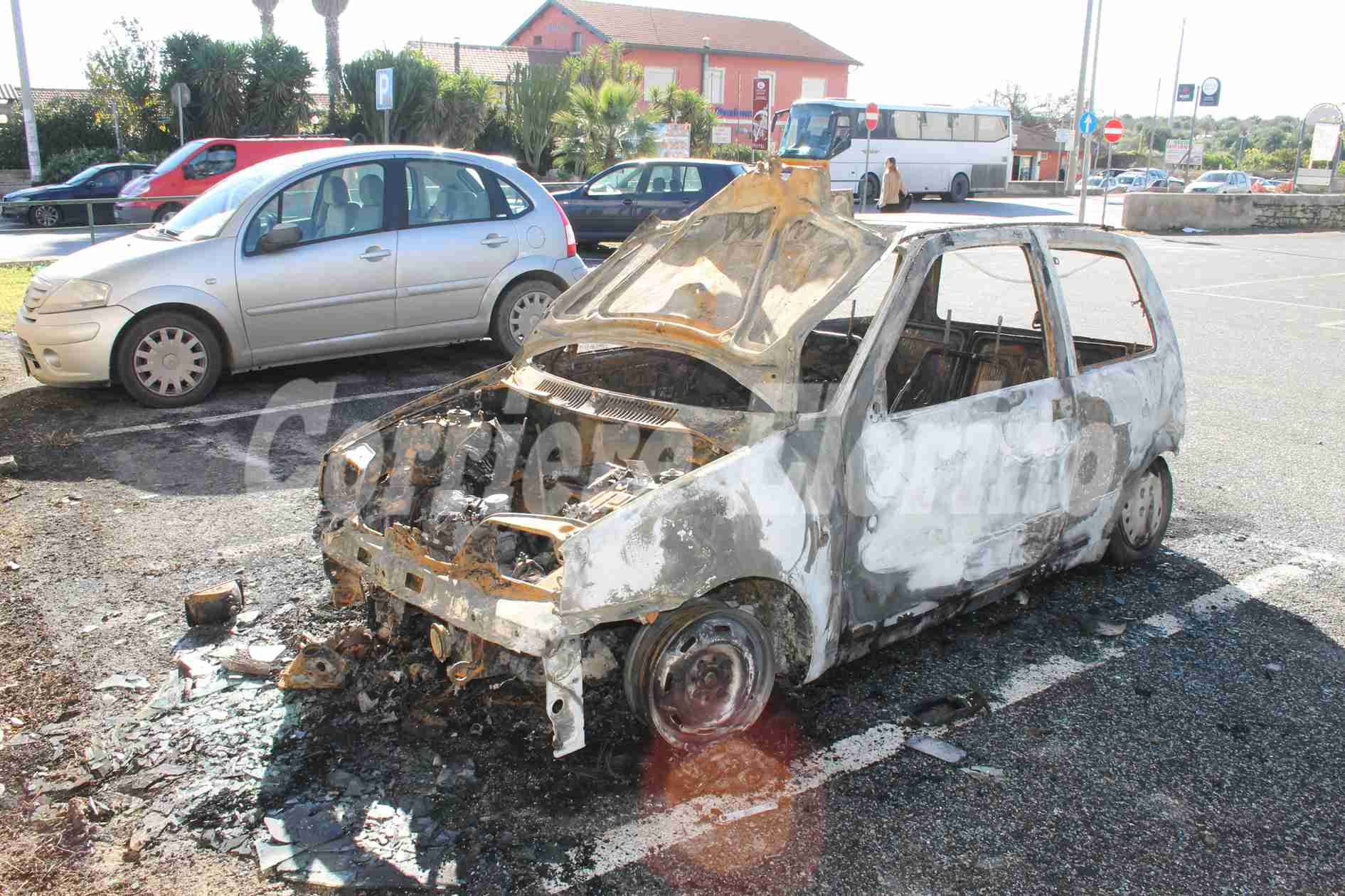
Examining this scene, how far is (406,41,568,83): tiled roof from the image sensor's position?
55.1 m

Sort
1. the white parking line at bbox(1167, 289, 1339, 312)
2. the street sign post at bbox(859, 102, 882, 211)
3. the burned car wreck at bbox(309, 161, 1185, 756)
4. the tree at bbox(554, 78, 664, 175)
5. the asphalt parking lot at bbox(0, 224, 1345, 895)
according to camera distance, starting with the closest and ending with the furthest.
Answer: the asphalt parking lot at bbox(0, 224, 1345, 895), the burned car wreck at bbox(309, 161, 1185, 756), the white parking line at bbox(1167, 289, 1339, 312), the street sign post at bbox(859, 102, 882, 211), the tree at bbox(554, 78, 664, 175)

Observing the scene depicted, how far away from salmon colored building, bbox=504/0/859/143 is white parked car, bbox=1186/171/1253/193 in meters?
20.4

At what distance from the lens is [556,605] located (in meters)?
2.85

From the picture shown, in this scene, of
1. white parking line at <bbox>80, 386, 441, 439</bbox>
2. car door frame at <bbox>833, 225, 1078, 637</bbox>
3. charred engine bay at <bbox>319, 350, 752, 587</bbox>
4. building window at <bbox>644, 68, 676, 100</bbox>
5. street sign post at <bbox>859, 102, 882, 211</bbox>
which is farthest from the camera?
building window at <bbox>644, 68, 676, 100</bbox>

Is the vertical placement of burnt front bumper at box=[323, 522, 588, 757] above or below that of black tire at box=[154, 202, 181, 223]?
below

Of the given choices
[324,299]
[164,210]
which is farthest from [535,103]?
[324,299]

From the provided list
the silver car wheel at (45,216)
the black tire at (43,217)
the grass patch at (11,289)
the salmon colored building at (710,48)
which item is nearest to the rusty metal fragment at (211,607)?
the grass patch at (11,289)

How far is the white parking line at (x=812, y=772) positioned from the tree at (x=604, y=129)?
29.3 meters

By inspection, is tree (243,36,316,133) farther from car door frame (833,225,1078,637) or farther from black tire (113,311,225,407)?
car door frame (833,225,1078,637)

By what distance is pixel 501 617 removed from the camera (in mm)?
2924

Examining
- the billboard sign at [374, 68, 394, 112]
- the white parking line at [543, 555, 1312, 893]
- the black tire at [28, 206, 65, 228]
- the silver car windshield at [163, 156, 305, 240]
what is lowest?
the white parking line at [543, 555, 1312, 893]

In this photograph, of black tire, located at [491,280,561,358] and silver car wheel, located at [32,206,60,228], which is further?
silver car wheel, located at [32,206,60,228]

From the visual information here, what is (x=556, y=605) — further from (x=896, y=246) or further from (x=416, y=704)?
(x=896, y=246)

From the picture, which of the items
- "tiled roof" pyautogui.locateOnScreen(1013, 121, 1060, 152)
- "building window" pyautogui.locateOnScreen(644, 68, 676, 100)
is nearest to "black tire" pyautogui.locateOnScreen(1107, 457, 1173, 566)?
"building window" pyautogui.locateOnScreen(644, 68, 676, 100)
